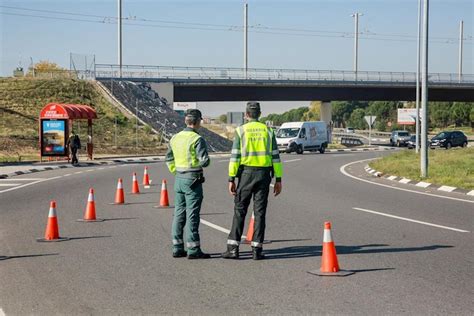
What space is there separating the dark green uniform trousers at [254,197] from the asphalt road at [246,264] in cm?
35

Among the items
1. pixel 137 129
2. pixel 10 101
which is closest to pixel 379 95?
pixel 137 129

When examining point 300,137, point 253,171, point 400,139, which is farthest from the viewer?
point 400,139

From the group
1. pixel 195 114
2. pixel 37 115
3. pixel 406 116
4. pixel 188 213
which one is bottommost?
pixel 188 213

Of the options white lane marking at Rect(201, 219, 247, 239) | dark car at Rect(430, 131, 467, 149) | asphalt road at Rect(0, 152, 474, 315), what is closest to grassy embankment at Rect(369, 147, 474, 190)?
asphalt road at Rect(0, 152, 474, 315)

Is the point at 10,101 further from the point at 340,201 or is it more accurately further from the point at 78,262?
the point at 78,262

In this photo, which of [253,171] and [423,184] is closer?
[253,171]

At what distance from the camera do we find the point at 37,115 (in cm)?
5850

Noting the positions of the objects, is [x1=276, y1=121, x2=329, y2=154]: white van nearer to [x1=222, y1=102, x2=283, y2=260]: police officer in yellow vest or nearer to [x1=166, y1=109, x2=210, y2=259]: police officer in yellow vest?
[x1=166, y1=109, x2=210, y2=259]: police officer in yellow vest

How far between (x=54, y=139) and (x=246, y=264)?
31014mm

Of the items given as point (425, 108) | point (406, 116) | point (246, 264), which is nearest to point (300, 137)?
point (425, 108)

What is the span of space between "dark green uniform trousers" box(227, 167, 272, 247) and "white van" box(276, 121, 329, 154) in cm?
4367

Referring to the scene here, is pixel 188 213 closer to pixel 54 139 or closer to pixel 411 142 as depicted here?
pixel 54 139

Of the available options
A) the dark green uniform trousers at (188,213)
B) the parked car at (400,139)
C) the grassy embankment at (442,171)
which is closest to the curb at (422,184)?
the grassy embankment at (442,171)

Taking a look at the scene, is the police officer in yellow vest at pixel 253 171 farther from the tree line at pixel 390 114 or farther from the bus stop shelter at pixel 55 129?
the tree line at pixel 390 114
